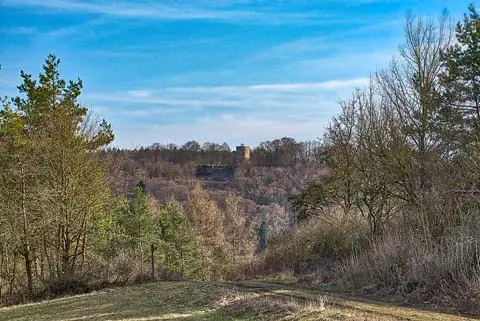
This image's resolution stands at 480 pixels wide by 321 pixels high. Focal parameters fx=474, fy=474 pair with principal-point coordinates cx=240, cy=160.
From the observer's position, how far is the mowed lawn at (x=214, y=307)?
880cm

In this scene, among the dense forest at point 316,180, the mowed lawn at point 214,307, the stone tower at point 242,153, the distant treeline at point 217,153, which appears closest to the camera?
the mowed lawn at point 214,307

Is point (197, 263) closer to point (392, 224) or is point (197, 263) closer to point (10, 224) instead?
point (10, 224)

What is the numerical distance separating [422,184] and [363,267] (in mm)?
5932

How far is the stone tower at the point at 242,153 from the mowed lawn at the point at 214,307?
6766 cm

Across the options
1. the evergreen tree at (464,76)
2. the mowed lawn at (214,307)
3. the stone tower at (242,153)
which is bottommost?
the mowed lawn at (214,307)

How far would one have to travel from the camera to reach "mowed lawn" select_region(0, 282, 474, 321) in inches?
347

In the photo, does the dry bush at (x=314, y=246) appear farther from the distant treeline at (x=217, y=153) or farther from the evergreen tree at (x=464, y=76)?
the distant treeline at (x=217, y=153)

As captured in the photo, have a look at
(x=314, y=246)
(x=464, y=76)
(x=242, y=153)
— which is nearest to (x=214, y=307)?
(x=314, y=246)

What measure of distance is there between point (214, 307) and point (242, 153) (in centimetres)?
7594

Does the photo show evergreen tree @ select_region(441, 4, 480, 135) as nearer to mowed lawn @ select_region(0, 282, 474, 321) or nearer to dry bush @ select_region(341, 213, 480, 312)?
dry bush @ select_region(341, 213, 480, 312)

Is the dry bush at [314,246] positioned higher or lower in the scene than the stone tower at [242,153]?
lower

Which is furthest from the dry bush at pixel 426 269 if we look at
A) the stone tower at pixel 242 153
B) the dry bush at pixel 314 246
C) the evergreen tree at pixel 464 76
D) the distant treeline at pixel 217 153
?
the stone tower at pixel 242 153

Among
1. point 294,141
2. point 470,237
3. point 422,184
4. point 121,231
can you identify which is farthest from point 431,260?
point 294,141

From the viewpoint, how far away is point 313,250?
21891 millimetres
